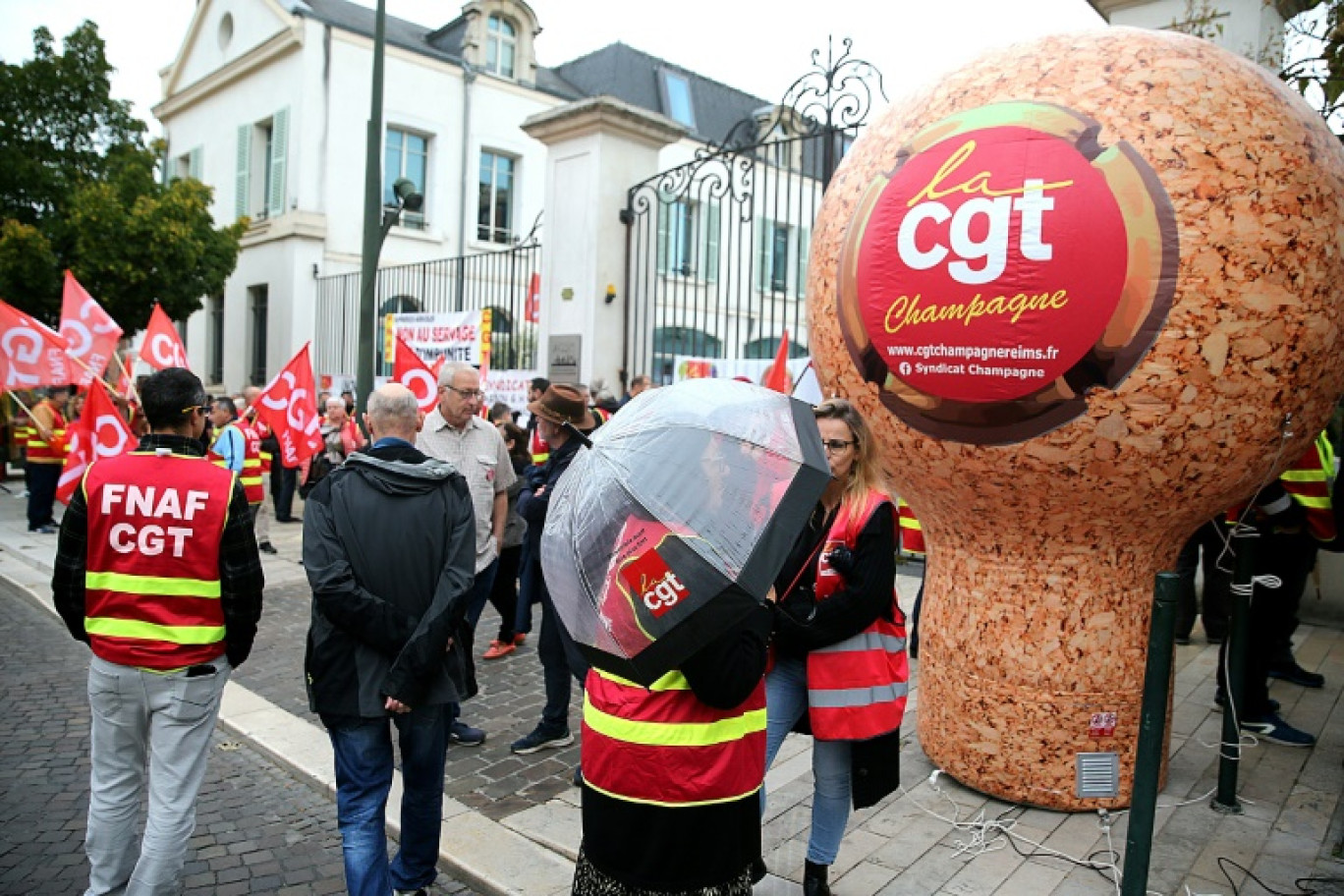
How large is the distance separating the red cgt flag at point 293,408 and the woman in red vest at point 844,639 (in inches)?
249

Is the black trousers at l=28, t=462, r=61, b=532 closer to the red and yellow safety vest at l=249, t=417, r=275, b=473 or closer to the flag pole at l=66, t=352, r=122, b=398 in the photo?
the red and yellow safety vest at l=249, t=417, r=275, b=473

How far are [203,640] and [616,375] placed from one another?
24.0ft

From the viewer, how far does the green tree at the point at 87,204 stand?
55.4 feet

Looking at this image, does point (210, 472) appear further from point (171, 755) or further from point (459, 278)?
point (459, 278)

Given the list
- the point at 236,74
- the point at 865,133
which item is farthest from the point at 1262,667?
the point at 236,74

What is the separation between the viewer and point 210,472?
3.17 m

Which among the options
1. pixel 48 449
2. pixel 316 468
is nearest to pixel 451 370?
pixel 316 468

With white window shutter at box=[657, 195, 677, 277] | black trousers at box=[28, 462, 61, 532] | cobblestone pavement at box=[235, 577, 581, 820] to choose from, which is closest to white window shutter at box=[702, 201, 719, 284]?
white window shutter at box=[657, 195, 677, 277]

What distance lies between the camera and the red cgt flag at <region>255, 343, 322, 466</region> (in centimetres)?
838

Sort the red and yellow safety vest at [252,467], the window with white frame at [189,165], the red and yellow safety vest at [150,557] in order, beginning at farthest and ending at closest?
1. the window with white frame at [189,165]
2. the red and yellow safety vest at [252,467]
3. the red and yellow safety vest at [150,557]

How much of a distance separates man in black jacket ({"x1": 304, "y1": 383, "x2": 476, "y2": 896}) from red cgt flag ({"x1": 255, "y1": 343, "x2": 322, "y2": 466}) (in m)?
5.63

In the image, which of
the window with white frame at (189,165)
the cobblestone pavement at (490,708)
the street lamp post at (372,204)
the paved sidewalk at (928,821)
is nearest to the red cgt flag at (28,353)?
the cobblestone pavement at (490,708)

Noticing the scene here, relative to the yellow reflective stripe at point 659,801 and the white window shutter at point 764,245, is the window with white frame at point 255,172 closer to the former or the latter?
the white window shutter at point 764,245

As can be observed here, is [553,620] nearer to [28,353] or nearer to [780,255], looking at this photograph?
[28,353]
